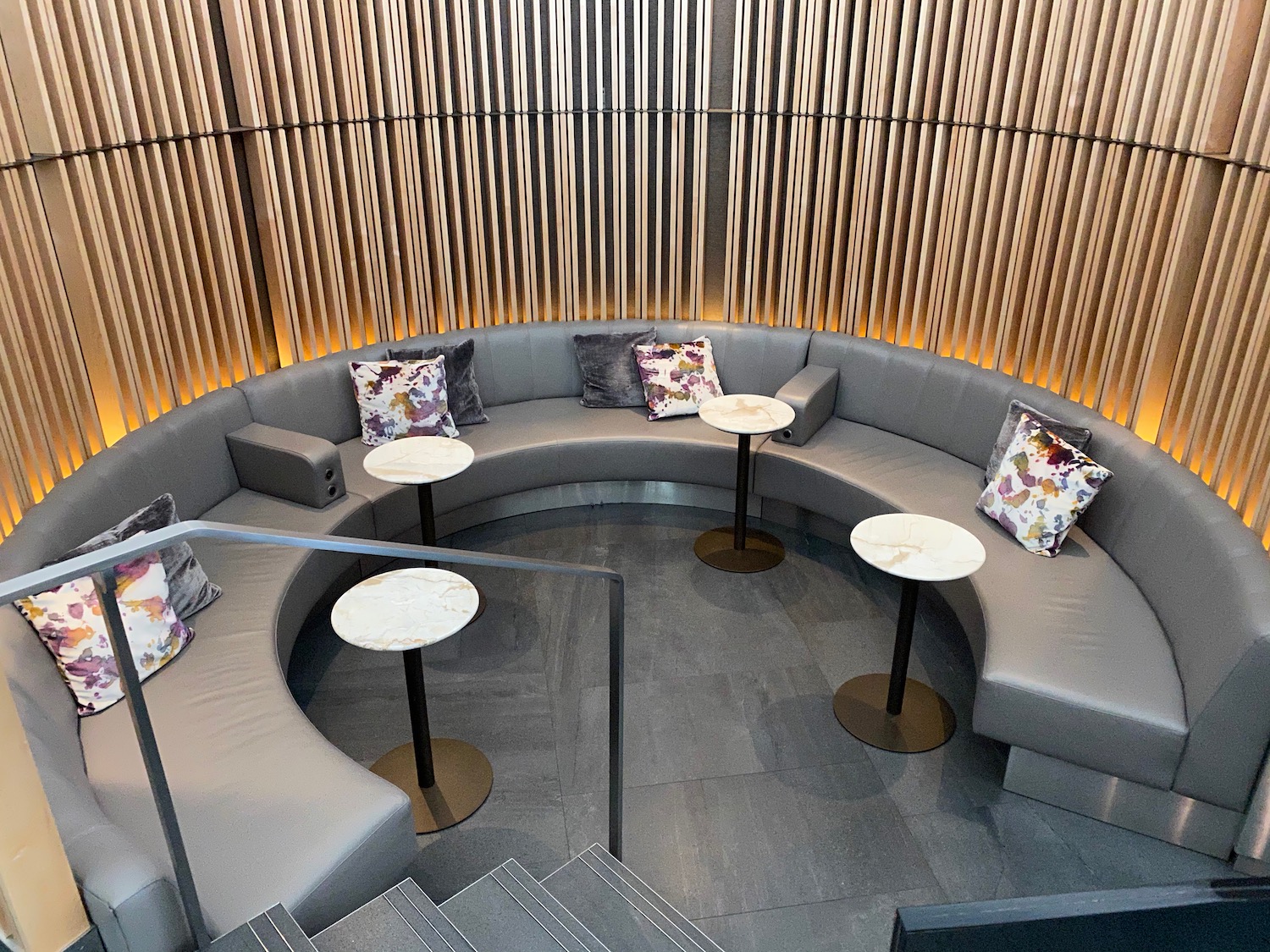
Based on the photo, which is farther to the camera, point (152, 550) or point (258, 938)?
point (258, 938)

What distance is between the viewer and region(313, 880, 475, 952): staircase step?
90.8 inches

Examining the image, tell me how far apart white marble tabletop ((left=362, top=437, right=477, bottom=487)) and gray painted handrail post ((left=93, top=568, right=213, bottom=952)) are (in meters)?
2.19

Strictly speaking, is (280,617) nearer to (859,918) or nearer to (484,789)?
(484,789)

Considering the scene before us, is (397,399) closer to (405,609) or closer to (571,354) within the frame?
(571,354)

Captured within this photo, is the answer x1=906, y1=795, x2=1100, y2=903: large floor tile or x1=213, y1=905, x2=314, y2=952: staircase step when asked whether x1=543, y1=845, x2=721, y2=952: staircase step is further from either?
x1=906, y1=795, x2=1100, y2=903: large floor tile

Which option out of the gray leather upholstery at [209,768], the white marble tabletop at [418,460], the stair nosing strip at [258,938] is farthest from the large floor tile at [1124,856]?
the white marble tabletop at [418,460]

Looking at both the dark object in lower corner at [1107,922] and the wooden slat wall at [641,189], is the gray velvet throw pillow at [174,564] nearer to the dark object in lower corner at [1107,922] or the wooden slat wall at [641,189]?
the wooden slat wall at [641,189]

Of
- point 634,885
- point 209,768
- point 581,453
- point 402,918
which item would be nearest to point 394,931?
point 402,918

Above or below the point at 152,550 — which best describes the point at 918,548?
below

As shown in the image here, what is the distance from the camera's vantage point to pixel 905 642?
3.82 meters

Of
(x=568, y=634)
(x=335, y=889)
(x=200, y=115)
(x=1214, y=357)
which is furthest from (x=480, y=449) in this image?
(x=1214, y=357)

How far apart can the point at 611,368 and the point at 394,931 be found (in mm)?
3798

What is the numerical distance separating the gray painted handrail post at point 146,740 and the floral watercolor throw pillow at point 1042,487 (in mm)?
3428

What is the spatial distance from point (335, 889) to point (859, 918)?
1.62 meters
